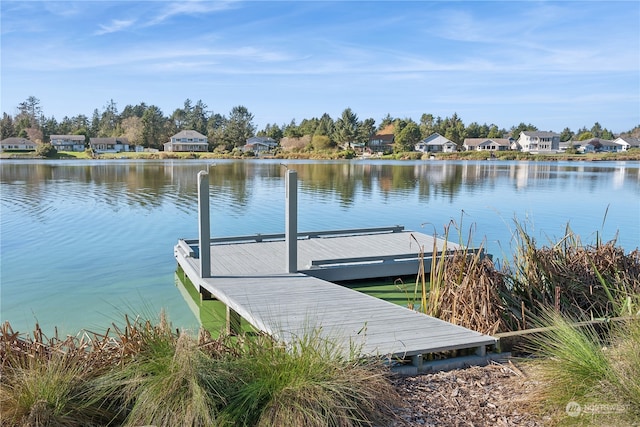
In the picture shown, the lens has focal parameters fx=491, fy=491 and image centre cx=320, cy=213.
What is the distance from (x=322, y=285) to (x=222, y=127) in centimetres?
7832

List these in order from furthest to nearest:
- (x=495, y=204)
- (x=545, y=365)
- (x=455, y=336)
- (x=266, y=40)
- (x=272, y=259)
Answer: (x=266, y=40), (x=495, y=204), (x=272, y=259), (x=455, y=336), (x=545, y=365)

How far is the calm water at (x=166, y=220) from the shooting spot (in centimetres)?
657

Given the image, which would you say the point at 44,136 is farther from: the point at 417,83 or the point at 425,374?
the point at 425,374

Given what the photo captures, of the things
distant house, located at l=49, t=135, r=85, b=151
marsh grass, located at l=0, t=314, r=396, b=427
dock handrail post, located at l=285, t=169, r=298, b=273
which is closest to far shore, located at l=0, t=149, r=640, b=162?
distant house, located at l=49, t=135, r=85, b=151

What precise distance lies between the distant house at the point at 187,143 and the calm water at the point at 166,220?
48302 mm

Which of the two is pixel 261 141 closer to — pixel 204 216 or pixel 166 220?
pixel 166 220

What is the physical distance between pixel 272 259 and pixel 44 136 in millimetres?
81862

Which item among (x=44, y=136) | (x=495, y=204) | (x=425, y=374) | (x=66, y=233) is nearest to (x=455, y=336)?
(x=425, y=374)

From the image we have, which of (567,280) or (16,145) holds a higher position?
(16,145)

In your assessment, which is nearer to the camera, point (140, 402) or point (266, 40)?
point (140, 402)

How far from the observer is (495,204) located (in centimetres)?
1722

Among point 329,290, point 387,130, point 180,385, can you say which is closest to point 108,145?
point 387,130

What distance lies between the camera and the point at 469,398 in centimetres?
288

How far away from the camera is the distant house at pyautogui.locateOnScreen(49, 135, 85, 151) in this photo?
71.2 meters
